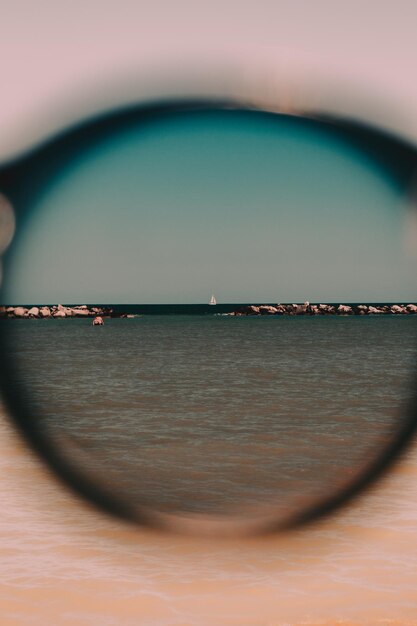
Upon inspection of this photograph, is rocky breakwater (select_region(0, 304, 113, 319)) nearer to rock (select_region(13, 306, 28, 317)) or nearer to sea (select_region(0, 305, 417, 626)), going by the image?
rock (select_region(13, 306, 28, 317))

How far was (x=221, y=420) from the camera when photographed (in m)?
7.38

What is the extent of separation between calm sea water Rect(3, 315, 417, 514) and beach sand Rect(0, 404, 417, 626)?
258 millimetres

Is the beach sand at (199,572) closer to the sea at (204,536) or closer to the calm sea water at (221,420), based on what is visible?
the sea at (204,536)

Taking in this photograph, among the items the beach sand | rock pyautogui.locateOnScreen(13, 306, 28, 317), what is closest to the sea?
the beach sand

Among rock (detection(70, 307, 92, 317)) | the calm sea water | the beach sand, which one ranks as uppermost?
rock (detection(70, 307, 92, 317))

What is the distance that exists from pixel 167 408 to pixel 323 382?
4975 mm

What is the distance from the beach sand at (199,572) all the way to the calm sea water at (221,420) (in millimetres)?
258

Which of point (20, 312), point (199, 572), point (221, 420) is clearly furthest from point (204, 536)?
point (20, 312)

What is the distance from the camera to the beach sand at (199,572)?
1.71 meters

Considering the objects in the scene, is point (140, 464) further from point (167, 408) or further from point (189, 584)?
point (167, 408)

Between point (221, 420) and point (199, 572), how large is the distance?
17.8ft

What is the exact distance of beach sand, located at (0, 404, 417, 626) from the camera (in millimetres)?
1711

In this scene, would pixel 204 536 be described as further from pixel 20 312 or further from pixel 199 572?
pixel 20 312

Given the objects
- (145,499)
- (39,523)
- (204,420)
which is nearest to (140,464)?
(145,499)
